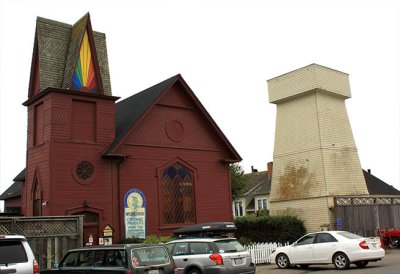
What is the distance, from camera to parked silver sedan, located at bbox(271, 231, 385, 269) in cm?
1770

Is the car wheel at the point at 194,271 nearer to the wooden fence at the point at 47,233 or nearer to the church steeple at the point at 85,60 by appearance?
the wooden fence at the point at 47,233

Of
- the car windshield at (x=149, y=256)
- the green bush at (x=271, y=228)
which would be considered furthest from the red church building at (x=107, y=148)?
the car windshield at (x=149, y=256)

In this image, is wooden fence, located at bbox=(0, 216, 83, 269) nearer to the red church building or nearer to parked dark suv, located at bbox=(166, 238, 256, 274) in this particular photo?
the red church building

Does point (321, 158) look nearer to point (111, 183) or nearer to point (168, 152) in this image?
point (168, 152)

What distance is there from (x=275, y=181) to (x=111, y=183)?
1593cm

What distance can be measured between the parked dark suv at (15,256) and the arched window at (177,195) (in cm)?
1472

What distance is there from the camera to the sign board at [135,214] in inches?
925

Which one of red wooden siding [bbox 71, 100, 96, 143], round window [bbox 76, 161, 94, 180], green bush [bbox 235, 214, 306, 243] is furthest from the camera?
green bush [bbox 235, 214, 306, 243]

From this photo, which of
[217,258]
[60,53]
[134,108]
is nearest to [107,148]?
[134,108]

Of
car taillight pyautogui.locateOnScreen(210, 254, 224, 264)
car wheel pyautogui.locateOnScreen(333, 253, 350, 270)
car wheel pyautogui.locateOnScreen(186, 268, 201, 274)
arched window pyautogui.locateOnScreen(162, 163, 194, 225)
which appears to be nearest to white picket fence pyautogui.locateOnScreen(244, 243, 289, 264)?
arched window pyautogui.locateOnScreen(162, 163, 194, 225)

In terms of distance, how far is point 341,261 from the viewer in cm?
1789

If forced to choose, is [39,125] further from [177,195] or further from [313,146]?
[313,146]

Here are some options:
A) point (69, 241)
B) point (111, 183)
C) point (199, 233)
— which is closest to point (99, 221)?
point (111, 183)

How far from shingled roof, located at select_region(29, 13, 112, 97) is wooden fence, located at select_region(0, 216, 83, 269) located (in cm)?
769
